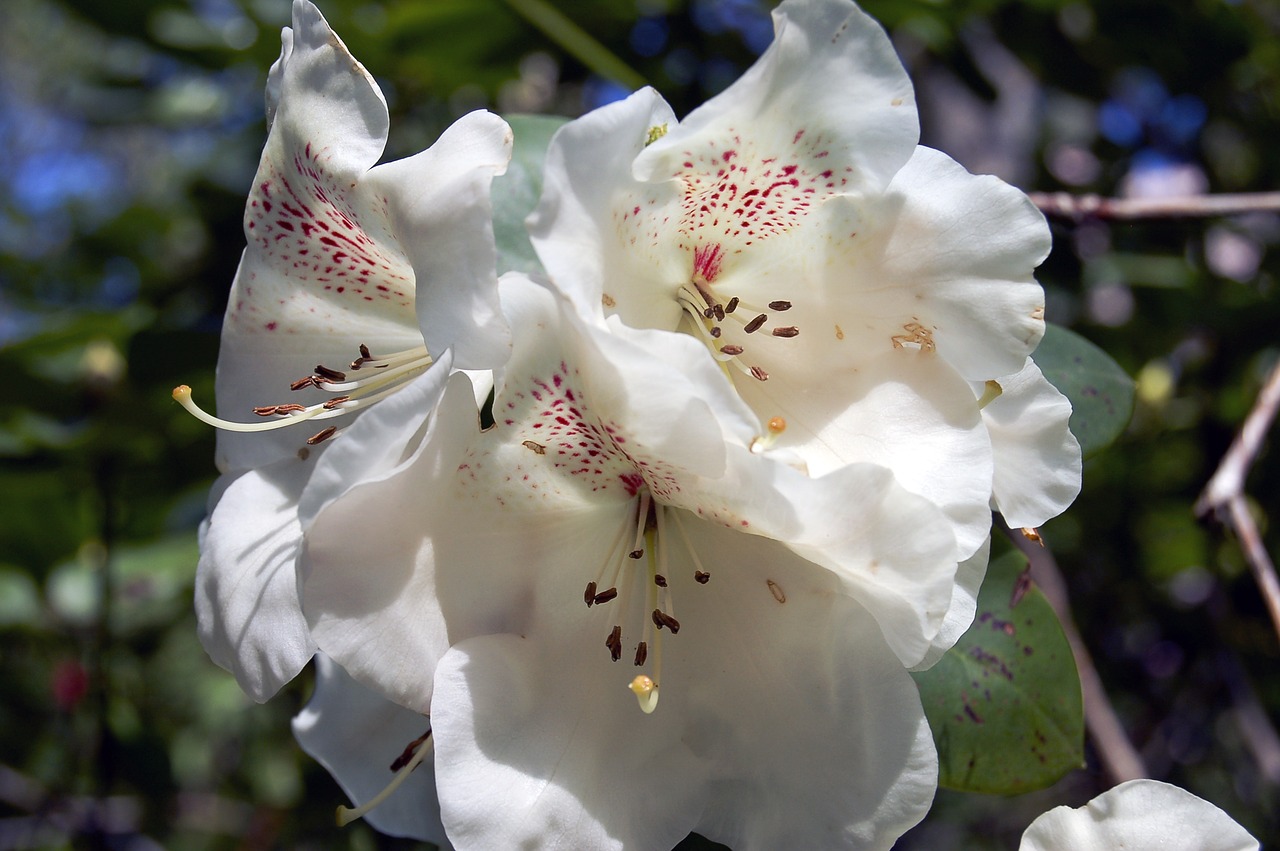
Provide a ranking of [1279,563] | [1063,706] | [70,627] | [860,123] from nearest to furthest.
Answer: [860,123]
[1063,706]
[1279,563]
[70,627]

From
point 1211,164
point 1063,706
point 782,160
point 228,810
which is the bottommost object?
point 228,810

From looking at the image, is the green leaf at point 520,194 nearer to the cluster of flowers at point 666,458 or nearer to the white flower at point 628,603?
the cluster of flowers at point 666,458

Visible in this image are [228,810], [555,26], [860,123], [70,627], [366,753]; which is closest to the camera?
[860,123]

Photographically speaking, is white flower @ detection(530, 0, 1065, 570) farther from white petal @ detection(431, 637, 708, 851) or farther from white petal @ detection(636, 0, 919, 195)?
white petal @ detection(431, 637, 708, 851)

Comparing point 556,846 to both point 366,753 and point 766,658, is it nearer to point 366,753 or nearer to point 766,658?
point 766,658

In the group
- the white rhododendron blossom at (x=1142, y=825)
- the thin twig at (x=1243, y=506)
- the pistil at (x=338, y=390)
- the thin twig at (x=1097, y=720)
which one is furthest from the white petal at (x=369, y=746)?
the thin twig at (x=1243, y=506)

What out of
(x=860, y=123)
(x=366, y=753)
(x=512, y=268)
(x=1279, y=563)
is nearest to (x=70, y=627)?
(x=366, y=753)
